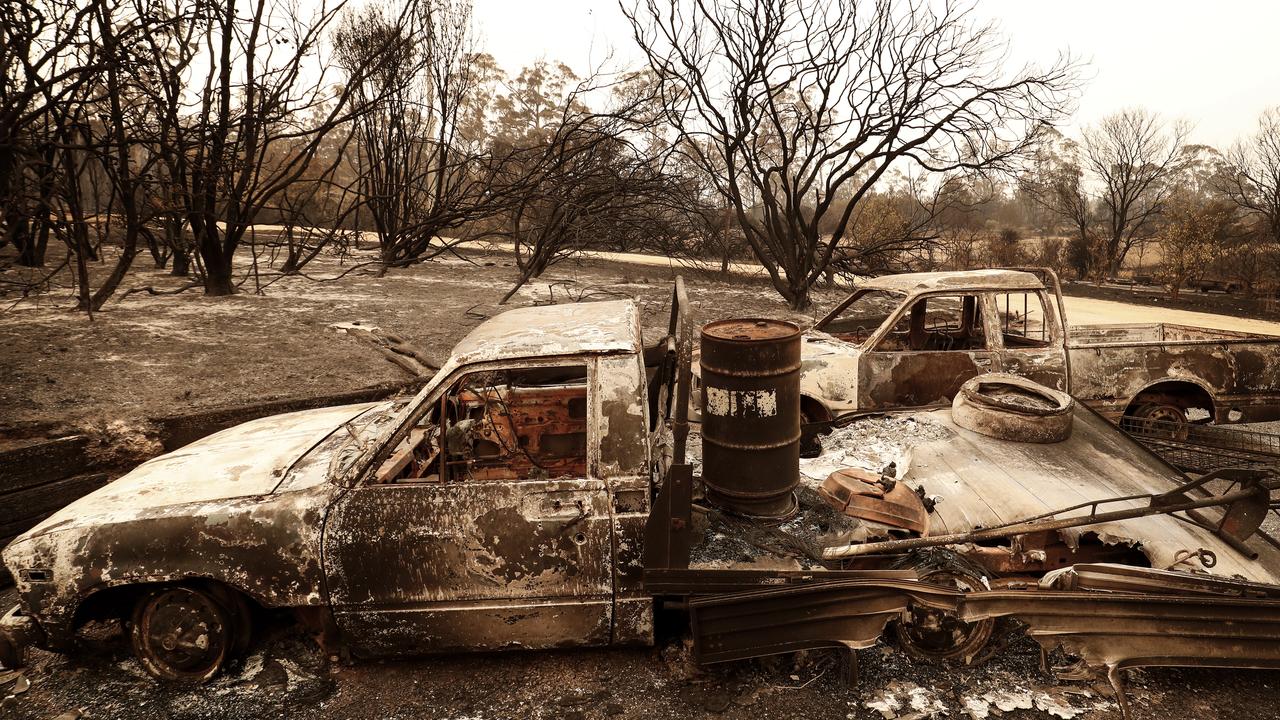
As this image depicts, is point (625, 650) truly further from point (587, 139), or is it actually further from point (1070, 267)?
point (1070, 267)

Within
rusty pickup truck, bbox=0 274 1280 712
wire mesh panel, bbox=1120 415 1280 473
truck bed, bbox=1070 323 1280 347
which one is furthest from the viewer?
truck bed, bbox=1070 323 1280 347

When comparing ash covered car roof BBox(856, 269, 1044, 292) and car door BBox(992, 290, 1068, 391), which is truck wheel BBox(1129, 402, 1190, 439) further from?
ash covered car roof BBox(856, 269, 1044, 292)

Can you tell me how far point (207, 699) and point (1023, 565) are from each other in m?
3.84

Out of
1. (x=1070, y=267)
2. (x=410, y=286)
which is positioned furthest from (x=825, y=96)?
(x=1070, y=267)

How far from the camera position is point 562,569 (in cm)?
273

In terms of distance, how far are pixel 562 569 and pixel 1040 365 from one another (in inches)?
174

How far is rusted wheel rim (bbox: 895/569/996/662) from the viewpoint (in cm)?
295

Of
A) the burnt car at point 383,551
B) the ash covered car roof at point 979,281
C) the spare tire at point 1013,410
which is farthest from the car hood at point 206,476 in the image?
the ash covered car roof at point 979,281

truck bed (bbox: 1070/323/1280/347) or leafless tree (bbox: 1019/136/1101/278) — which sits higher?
leafless tree (bbox: 1019/136/1101/278)

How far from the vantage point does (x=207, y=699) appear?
2.80m

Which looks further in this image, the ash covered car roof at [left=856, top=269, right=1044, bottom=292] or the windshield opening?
the windshield opening

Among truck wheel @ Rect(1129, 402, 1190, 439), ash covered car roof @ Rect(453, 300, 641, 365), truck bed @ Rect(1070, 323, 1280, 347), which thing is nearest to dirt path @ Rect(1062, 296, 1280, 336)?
truck bed @ Rect(1070, 323, 1280, 347)

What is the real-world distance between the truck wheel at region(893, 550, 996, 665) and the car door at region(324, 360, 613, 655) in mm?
1429

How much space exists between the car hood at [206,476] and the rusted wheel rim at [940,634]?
119 inches
